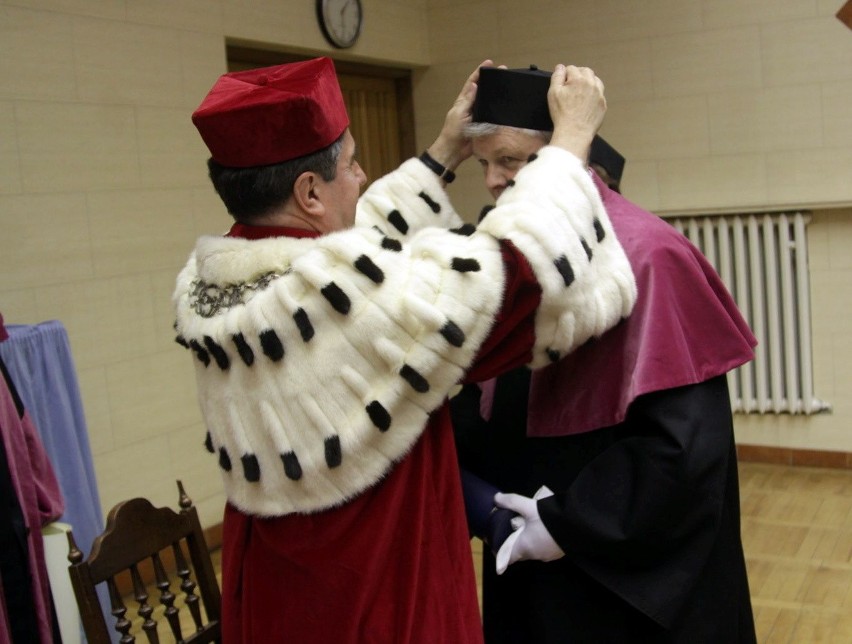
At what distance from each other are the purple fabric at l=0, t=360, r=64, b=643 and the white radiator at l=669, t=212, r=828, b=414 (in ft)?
11.1

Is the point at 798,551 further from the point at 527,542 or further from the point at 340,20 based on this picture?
the point at 340,20

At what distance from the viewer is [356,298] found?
121cm

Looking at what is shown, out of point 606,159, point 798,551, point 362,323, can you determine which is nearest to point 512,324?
point 362,323

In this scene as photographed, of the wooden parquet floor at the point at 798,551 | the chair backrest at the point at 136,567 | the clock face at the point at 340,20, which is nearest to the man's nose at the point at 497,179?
the chair backrest at the point at 136,567

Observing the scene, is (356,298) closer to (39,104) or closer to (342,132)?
(342,132)

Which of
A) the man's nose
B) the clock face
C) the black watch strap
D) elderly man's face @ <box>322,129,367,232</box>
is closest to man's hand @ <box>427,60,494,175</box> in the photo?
the black watch strap

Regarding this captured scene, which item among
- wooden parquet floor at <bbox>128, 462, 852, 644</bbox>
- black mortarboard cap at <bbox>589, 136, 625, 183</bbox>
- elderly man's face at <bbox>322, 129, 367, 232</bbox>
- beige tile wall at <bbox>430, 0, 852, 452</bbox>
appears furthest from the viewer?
beige tile wall at <bbox>430, 0, 852, 452</bbox>

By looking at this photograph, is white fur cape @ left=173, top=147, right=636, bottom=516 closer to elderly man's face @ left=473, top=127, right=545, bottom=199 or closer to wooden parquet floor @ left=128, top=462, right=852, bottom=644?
elderly man's face @ left=473, top=127, right=545, bottom=199

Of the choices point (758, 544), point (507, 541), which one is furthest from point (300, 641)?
point (758, 544)

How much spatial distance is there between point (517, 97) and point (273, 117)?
48cm

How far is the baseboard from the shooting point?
4699 mm

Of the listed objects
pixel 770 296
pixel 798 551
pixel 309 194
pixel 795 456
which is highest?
pixel 309 194

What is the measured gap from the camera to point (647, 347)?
1.46 m

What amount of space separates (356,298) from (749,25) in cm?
403
